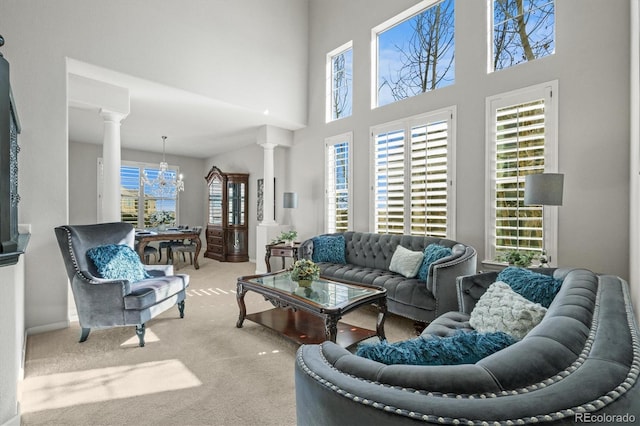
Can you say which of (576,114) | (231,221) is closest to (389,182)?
(576,114)

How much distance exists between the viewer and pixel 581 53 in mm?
3051

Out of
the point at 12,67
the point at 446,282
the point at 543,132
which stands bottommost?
the point at 446,282

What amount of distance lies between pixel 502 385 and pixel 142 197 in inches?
368

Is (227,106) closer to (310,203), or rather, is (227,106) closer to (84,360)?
(310,203)

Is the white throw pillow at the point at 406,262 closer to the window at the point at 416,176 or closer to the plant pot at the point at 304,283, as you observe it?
the window at the point at 416,176

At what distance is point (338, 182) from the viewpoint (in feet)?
18.2

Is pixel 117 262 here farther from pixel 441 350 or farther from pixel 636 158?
pixel 636 158

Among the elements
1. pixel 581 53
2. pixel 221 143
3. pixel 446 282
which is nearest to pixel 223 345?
pixel 446 282

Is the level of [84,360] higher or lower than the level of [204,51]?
lower

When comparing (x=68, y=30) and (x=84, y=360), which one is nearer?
(x=84, y=360)

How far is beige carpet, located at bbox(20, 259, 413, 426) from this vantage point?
1.93 meters

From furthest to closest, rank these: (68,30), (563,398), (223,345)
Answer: (68,30)
(223,345)
(563,398)

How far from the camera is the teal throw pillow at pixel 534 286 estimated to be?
1.89m

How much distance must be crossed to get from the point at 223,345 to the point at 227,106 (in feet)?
12.0
